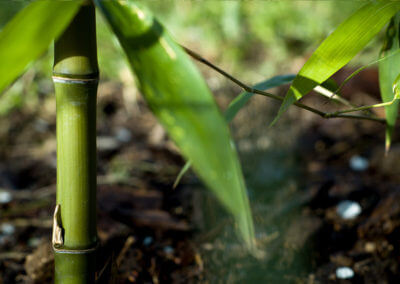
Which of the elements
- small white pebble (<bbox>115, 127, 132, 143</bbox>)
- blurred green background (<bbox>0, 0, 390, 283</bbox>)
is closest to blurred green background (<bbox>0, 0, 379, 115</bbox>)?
blurred green background (<bbox>0, 0, 390, 283</bbox>)

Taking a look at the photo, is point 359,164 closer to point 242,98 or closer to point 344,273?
point 344,273

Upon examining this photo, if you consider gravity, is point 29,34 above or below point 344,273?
above

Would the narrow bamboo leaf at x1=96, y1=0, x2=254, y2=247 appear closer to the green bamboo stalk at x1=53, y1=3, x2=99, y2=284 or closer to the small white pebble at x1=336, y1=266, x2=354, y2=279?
the green bamboo stalk at x1=53, y1=3, x2=99, y2=284

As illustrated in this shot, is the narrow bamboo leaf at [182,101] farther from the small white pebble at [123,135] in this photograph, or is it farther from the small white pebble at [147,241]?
the small white pebble at [123,135]

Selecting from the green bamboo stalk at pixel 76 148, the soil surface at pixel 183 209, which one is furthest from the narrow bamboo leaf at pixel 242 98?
the green bamboo stalk at pixel 76 148

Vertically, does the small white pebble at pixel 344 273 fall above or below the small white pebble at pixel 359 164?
below


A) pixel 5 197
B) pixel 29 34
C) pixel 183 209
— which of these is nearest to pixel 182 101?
pixel 29 34
